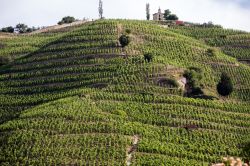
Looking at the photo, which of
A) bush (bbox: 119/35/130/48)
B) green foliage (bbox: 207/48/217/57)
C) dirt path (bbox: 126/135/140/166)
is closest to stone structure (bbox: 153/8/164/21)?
green foliage (bbox: 207/48/217/57)

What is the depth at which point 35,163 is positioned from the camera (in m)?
63.0

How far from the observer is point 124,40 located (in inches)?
3588

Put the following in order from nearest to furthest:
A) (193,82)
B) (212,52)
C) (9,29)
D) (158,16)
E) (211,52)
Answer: (193,82), (212,52), (211,52), (9,29), (158,16)

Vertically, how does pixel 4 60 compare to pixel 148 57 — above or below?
below

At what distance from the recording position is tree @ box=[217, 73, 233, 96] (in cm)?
8344

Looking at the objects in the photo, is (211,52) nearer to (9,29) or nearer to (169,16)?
(169,16)

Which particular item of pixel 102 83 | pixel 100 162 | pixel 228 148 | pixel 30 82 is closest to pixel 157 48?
pixel 102 83

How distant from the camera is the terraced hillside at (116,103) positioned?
214 feet

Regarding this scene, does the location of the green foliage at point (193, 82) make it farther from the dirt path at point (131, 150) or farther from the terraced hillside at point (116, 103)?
the dirt path at point (131, 150)

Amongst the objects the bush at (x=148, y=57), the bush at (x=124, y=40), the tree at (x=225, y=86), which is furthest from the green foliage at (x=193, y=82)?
the bush at (x=124, y=40)

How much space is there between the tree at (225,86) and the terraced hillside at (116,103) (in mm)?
956

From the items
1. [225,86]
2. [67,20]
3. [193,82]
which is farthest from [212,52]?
[67,20]

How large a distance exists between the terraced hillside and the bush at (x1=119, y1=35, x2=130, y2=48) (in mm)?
1779

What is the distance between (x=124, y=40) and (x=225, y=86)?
19294 mm
